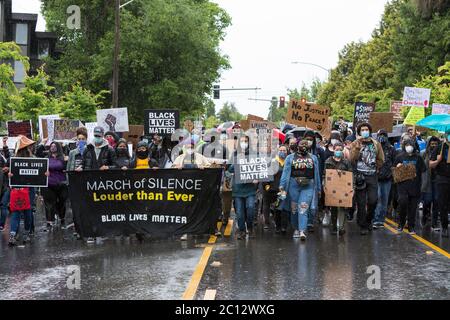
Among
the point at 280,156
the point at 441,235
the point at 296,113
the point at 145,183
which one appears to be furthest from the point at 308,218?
the point at 296,113

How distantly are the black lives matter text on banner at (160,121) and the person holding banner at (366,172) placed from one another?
16.8 feet

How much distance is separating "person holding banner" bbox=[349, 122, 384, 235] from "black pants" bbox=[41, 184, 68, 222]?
19.0ft

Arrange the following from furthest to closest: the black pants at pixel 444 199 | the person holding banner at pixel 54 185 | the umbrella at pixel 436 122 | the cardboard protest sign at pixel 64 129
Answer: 1. the cardboard protest sign at pixel 64 129
2. the umbrella at pixel 436 122
3. the person holding banner at pixel 54 185
4. the black pants at pixel 444 199

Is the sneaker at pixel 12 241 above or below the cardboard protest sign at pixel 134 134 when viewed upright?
below

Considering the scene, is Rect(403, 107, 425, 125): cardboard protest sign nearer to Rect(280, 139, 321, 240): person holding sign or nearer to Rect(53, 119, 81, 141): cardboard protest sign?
Rect(280, 139, 321, 240): person holding sign

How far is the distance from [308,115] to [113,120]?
5644mm

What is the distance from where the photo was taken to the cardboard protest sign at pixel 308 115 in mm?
16469

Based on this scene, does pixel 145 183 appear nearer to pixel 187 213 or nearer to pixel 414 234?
pixel 187 213

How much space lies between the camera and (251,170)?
11938mm

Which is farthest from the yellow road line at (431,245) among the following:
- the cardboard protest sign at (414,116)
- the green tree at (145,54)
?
the green tree at (145,54)

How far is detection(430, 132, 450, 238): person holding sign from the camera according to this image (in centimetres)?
1218

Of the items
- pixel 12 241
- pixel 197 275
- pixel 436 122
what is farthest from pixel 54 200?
pixel 436 122

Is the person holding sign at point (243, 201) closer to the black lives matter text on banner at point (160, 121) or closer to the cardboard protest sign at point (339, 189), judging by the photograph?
the cardboard protest sign at point (339, 189)

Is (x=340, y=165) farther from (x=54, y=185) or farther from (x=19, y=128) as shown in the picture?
(x=19, y=128)
